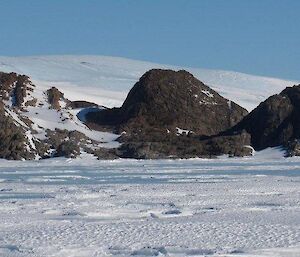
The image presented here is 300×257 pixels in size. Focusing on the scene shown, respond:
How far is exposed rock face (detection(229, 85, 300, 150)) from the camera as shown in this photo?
33.6 m

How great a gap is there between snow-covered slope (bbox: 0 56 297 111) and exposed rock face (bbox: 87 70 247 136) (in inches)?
736

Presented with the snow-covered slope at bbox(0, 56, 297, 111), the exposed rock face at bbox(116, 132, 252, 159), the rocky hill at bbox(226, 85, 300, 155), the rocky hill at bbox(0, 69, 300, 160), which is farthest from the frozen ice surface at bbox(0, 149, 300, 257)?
the snow-covered slope at bbox(0, 56, 297, 111)

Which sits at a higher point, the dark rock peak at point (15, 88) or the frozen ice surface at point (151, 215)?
the dark rock peak at point (15, 88)

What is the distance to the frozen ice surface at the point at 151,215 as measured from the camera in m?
8.00

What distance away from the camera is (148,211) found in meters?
11.4

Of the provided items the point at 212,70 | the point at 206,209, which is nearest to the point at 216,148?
the point at 206,209

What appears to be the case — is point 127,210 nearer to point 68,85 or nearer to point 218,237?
point 218,237

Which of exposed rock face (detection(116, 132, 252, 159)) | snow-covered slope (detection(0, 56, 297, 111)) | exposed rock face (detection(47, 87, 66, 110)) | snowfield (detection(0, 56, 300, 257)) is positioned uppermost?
snow-covered slope (detection(0, 56, 297, 111))

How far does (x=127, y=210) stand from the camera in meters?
11.5

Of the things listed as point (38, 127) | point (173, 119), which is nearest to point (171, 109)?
point (173, 119)

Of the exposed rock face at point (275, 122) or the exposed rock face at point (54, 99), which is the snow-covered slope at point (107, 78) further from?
the exposed rock face at point (275, 122)

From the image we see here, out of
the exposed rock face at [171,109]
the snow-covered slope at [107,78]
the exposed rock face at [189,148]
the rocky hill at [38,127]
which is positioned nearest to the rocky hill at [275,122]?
the exposed rock face at [189,148]

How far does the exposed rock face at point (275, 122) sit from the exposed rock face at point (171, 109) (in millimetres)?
3080

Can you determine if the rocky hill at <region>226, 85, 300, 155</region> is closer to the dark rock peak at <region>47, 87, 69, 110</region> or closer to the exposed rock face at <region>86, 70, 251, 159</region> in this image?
the exposed rock face at <region>86, 70, 251, 159</region>
